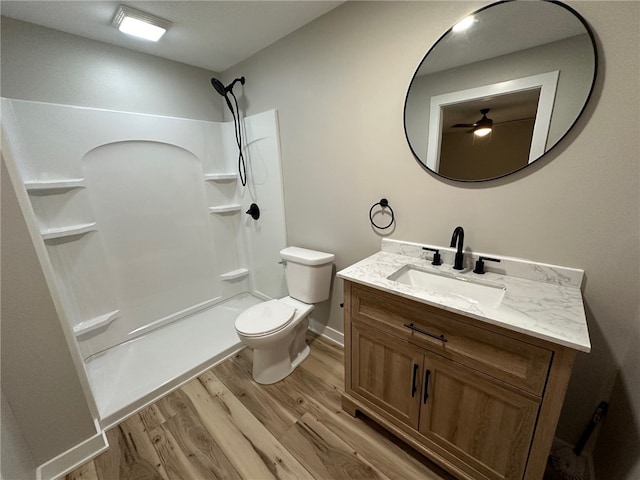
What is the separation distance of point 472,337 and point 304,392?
1.16 metres

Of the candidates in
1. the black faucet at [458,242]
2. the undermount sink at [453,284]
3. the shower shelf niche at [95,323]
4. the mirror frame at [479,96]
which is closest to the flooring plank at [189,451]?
the shower shelf niche at [95,323]

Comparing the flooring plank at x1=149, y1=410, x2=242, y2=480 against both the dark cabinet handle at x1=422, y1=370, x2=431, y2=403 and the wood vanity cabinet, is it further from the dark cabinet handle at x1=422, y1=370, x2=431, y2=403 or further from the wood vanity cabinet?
the dark cabinet handle at x1=422, y1=370, x2=431, y2=403

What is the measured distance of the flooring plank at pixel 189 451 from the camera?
1.21 meters

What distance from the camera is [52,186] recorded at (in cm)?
166

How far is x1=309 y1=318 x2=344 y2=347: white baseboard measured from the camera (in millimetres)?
2055

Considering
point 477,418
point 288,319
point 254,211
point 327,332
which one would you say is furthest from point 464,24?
point 327,332

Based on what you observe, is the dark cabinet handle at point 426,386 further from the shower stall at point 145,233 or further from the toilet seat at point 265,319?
the shower stall at point 145,233

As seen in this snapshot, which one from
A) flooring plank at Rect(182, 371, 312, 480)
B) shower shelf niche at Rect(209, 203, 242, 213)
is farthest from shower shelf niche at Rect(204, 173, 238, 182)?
flooring plank at Rect(182, 371, 312, 480)

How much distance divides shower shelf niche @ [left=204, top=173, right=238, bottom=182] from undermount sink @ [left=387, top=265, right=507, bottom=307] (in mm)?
2010

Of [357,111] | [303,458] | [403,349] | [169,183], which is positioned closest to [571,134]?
[357,111]

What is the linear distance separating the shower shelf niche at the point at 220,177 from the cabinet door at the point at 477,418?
7.73 ft

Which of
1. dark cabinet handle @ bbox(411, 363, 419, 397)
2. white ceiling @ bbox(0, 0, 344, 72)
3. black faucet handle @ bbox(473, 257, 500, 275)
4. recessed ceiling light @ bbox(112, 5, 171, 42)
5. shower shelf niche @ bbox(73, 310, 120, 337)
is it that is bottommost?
shower shelf niche @ bbox(73, 310, 120, 337)

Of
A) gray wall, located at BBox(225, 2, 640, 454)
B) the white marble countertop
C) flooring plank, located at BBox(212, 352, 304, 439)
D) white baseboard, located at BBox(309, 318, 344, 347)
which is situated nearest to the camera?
the white marble countertop

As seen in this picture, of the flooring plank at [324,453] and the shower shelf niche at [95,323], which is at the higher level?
the shower shelf niche at [95,323]
